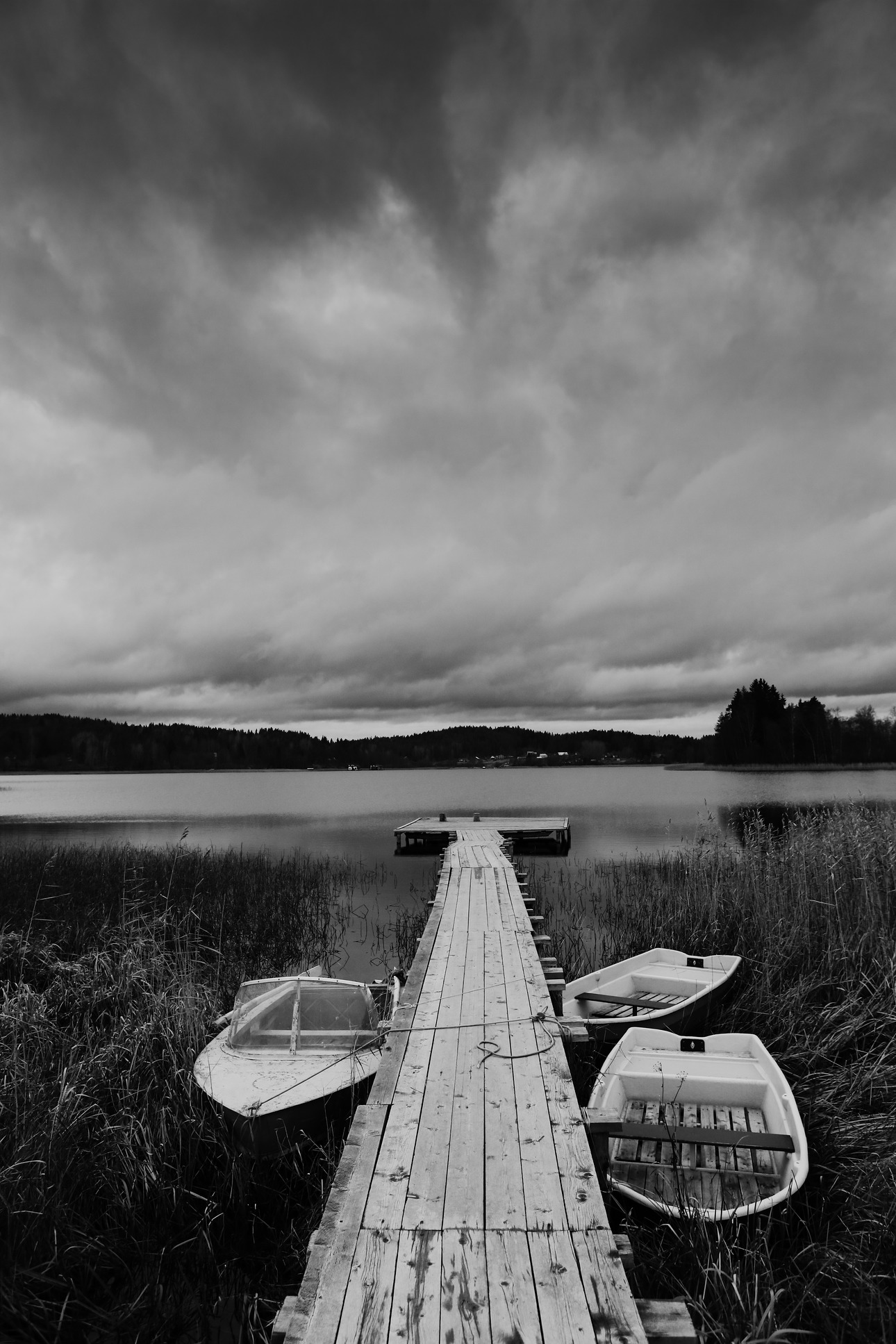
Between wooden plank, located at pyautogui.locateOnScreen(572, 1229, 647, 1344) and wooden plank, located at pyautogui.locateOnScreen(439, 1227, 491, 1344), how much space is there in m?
0.41

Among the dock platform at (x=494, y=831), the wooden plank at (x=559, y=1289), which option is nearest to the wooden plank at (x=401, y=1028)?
the wooden plank at (x=559, y=1289)

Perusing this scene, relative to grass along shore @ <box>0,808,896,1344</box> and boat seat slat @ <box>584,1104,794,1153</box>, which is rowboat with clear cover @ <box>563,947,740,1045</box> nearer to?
grass along shore @ <box>0,808,896,1344</box>

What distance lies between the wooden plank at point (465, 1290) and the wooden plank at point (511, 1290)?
0.08 feet

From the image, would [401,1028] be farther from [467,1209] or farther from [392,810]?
[392,810]

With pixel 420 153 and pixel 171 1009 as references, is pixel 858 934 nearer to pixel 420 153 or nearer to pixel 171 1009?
pixel 171 1009

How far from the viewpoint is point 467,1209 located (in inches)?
140

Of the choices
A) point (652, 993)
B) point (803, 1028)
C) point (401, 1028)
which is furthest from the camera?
point (652, 993)

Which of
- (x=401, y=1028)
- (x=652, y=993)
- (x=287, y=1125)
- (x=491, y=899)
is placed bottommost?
(x=652, y=993)

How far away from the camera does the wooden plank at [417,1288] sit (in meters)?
2.77

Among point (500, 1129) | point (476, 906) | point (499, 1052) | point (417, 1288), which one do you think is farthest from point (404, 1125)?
point (476, 906)

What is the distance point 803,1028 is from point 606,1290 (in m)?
5.98

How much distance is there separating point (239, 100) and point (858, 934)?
18125mm

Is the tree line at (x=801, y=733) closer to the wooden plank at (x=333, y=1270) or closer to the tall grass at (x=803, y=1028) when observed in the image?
the tall grass at (x=803, y=1028)

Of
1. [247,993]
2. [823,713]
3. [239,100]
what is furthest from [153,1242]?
[823,713]
